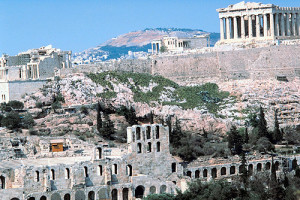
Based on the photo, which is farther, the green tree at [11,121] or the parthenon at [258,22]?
the parthenon at [258,22]

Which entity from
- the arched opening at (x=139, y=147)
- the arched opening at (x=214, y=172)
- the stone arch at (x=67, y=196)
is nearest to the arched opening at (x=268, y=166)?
the arched opening at (x=214, y=172)

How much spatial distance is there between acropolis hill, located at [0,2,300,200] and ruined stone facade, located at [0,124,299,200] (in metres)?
0.07

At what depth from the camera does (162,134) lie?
6981 cm

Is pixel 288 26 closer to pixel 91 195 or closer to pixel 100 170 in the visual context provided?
pixel 100 170

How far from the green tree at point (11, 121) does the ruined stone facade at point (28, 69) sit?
6.34 m

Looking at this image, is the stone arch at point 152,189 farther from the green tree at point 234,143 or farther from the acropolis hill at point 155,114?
the green tree at point 234,143

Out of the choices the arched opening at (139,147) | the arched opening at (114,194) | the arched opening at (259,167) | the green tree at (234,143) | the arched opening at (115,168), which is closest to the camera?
the arched opening at (114,194)

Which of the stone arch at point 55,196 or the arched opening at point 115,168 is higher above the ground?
the arched opening at point 115,168

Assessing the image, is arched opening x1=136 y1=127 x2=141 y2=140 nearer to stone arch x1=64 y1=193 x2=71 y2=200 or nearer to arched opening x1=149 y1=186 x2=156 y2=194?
arched opening x1=149 y1=186 x2=156 y2=194

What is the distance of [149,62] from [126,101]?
11133 millimetres

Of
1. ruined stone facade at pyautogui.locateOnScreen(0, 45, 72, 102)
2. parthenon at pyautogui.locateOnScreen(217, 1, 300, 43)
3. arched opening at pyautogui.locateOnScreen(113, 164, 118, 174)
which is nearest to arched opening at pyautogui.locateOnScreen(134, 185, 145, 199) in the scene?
arched opening at pyautogui.locateOnScreen(113, 164, 118, 174)

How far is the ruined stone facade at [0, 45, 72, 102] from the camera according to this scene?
86.7 m

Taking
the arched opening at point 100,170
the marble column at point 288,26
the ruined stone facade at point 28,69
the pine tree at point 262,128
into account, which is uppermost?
the marble column at point 288,26

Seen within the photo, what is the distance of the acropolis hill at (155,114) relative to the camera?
219 ft
